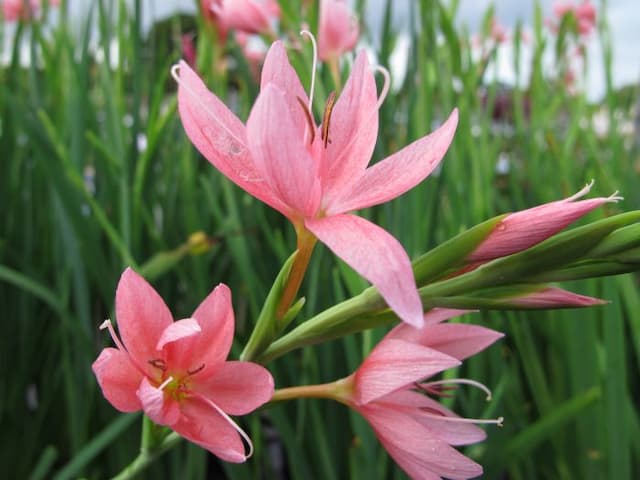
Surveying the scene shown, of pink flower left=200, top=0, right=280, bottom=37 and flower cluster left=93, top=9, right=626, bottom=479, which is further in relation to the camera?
pink flower left=200, top=0, right=280, bottom=37

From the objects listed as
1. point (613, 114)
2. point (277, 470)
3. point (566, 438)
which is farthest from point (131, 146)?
point (613, 114)

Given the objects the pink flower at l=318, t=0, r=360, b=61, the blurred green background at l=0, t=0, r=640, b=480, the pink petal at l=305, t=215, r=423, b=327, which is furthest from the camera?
the pink flower at l=318, t=0, r=360, b=61

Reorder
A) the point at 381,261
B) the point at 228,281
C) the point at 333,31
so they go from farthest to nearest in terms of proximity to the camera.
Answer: the point at 228,281 < the point at 333,31 < the point at 381,261

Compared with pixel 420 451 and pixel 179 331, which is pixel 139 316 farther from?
pixel 420 451

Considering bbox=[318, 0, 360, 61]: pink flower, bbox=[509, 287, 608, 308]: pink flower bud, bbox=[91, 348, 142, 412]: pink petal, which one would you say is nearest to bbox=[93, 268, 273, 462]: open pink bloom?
bbox=[91, 348, 142, 412]: pink petal

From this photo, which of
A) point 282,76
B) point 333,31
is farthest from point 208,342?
point 333,31

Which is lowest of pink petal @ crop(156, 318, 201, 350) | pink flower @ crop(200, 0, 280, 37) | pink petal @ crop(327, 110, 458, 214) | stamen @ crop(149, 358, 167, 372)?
stamen @ crop(149, 358, 167, 372)

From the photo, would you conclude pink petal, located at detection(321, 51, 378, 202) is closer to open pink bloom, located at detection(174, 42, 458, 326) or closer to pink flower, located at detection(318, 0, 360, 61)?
→ open pink bloom, located at detection(174, 42, 458, 326)
